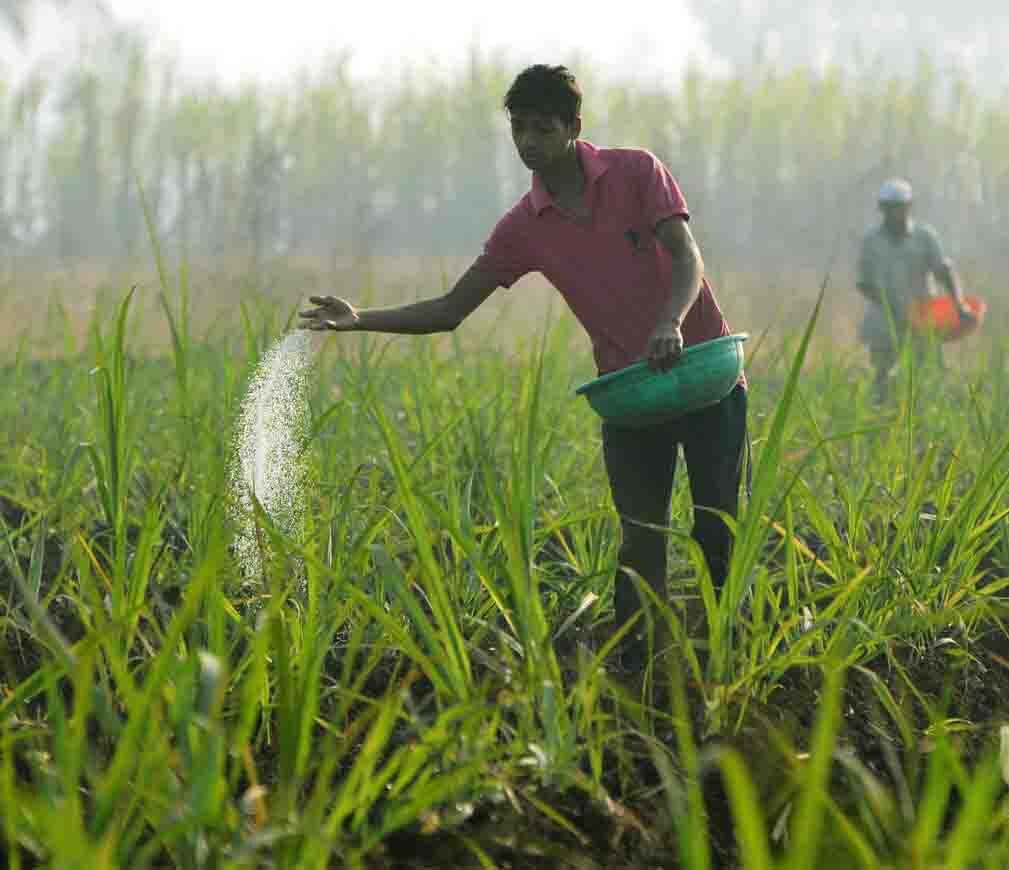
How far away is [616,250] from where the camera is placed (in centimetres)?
262

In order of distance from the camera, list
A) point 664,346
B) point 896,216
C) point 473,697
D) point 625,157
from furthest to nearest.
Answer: point 896,216 < point 625,157 < point 664,346 < point 473,697

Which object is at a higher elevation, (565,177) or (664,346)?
(565,177)

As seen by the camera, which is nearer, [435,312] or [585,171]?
[585,171]

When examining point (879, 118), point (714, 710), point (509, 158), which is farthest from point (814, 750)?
point (509, 158)

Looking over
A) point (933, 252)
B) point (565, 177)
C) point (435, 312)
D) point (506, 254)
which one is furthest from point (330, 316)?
point (933, 252)

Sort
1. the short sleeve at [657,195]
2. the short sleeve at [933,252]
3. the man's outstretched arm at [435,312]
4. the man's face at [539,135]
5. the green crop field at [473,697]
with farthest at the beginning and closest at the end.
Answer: the short sleeve at [933,252]
the man's outstretched arm at [435,312]
the short sleeve at [657,195]
the man's face at [539,135]
the green crop field at [473,697]

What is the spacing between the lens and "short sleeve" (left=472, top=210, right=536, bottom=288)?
2.75 metres

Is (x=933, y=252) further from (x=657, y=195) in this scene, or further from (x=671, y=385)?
(x=671, y=385)

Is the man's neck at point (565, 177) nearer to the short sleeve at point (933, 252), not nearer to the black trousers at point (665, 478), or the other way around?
the black trousers at point (665, 478)

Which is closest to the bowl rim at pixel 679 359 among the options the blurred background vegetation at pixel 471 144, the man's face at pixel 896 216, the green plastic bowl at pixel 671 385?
the green plastic bowl at pixel 671 385

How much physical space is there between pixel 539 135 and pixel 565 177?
0.17 m

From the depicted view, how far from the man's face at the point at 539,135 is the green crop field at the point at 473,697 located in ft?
1.43

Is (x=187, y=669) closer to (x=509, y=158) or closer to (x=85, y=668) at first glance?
(x=85, y=668)

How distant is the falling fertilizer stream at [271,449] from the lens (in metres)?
2.67
